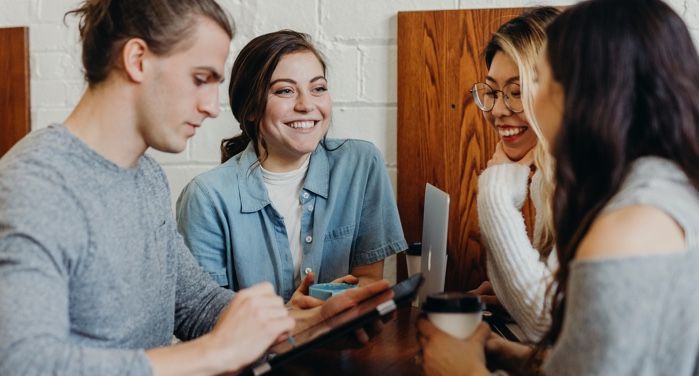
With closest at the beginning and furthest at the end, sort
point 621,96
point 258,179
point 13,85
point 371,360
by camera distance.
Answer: point 621,96 → point 371,360 → point 258,179 → point 13,85

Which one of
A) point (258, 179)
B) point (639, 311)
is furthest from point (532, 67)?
point (639, 311)

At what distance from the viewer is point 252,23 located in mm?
2006

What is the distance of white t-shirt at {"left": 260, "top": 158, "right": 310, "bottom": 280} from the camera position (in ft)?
5.73

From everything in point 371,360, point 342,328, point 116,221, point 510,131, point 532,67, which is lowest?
point 371,360

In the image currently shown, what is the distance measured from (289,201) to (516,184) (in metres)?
0.54

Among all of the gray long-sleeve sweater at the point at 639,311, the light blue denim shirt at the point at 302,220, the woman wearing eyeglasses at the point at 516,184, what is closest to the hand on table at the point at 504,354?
the woman wearing eyeglasses at the point at 516,184

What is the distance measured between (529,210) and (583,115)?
1028mm

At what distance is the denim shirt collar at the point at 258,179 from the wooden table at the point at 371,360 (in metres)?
0.50

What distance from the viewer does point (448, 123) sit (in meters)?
1.92

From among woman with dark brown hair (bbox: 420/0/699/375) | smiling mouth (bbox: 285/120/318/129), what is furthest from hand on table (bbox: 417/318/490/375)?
smiling mouth (bbox: 285/120/318/129)

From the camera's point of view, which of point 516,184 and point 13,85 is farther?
point 13,85

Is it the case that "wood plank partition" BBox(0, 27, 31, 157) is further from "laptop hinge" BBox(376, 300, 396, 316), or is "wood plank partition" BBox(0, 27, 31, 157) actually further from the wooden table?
"laptop hinge" BBox(376, 300, 396, 316)

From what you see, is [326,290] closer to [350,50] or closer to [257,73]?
[257,73]

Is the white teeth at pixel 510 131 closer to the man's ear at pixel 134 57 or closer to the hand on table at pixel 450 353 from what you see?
the hand on table at pixel 450 353
